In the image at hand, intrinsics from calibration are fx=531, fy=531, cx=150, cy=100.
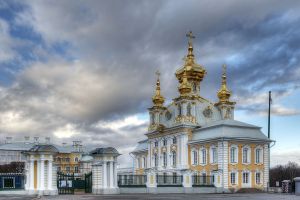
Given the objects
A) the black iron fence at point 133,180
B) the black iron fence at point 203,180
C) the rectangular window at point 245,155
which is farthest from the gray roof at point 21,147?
the black iron fence at point 133,180

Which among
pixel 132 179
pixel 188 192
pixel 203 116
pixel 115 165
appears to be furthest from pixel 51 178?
pixel 203 116

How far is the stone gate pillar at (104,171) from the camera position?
39.3 m

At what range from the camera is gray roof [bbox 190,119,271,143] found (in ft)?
175

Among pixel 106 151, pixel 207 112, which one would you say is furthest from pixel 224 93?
pixel 106 151

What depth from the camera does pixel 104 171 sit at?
39.2 meters

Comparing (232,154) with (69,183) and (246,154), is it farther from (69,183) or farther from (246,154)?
(69,183)

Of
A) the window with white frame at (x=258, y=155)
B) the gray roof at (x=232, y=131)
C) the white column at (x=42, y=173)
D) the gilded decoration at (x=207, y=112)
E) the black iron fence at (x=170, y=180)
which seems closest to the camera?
the white column at (x=42, y=173)

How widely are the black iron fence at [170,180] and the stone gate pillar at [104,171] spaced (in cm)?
678

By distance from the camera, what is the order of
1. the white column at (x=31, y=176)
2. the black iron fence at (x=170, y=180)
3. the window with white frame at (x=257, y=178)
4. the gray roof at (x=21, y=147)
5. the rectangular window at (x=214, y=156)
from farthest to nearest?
the gray roof at (x=21, y=147) < the window with white frame at (x=257, y=178) < the rectangular window at (x=214, y=156) < the black iron fence at (x=170, y=180) < the white column at (x=31, y=176)

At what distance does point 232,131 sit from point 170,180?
8991 millimetres

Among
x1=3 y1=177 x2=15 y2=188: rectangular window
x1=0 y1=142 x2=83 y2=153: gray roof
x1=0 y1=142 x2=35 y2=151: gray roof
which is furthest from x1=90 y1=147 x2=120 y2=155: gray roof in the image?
x1=0 y1=142 x2=35 y2=151: gray roof

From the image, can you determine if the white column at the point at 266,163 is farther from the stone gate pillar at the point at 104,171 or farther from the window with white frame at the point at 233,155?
the stone gate pillar at the point at 104,171

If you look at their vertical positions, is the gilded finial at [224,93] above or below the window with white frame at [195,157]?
above

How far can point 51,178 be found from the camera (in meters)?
37.2
